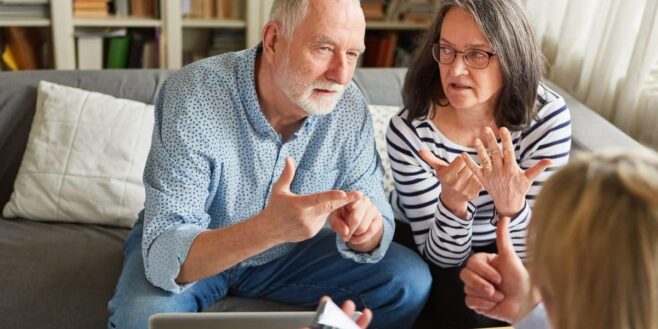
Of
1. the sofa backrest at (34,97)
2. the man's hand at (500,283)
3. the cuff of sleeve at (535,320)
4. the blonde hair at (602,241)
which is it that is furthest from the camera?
the sofa backrest at (34,97)

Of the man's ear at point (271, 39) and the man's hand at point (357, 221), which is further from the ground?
the man's ear at point (271, 39)

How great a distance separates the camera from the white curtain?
6.69 ft

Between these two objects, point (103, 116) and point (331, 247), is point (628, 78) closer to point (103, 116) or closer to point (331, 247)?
point (331, 247)

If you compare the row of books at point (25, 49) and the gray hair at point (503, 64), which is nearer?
the gray hair at point (503, 64)

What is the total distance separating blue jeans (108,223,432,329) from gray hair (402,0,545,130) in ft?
1.15

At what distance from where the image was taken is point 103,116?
2.09 meters

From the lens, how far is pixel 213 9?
3354mm

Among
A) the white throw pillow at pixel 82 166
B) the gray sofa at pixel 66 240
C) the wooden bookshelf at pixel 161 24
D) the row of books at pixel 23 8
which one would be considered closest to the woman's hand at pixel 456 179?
the gray sofa at pixel 66 240

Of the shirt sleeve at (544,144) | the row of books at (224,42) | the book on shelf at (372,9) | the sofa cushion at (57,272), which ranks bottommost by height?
the sofa cushion at (57,272)

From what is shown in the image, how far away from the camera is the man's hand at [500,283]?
1309mm

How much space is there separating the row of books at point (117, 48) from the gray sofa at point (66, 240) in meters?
1.00

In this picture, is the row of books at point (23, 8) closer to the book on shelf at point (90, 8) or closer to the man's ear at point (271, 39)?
the book on shelf at point (90, 8)

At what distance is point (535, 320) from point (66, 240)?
4.16 feet

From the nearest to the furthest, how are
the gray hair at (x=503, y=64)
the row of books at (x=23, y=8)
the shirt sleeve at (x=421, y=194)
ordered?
the gray hair at (x=503, y=64) → the shirt sleeve at (x=421, y=194) → the row of books at (x=23, y=8)
